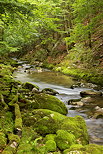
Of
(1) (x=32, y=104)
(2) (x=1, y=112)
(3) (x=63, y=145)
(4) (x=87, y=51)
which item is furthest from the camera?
(4) (x=87, y=51)

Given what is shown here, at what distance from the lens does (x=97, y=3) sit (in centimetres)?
1234

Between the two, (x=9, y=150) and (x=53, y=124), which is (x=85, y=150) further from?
(x=9, y=150)

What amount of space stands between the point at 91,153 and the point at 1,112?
11.5ft

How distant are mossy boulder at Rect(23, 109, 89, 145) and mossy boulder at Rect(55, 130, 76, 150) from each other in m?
0.20

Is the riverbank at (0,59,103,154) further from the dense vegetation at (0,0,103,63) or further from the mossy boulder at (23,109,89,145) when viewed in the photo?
the dense vegetation at (0,0,103,63)

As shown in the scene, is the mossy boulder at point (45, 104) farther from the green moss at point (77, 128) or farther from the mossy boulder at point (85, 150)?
the mossy boulder at point (85, 150)

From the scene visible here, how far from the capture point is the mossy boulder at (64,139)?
4465 millimetres

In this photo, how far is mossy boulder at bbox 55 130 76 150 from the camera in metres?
4.47

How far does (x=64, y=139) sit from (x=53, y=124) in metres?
0.83

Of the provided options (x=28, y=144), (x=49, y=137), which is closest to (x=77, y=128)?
(x=49, y=137)

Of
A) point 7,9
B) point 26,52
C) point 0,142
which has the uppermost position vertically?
point 7,9

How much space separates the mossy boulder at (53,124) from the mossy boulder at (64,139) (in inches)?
7.9

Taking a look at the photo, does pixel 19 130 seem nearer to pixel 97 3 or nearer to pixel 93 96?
pixel 93 96

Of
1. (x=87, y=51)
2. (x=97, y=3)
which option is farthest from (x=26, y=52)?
(x=97, y=3)
